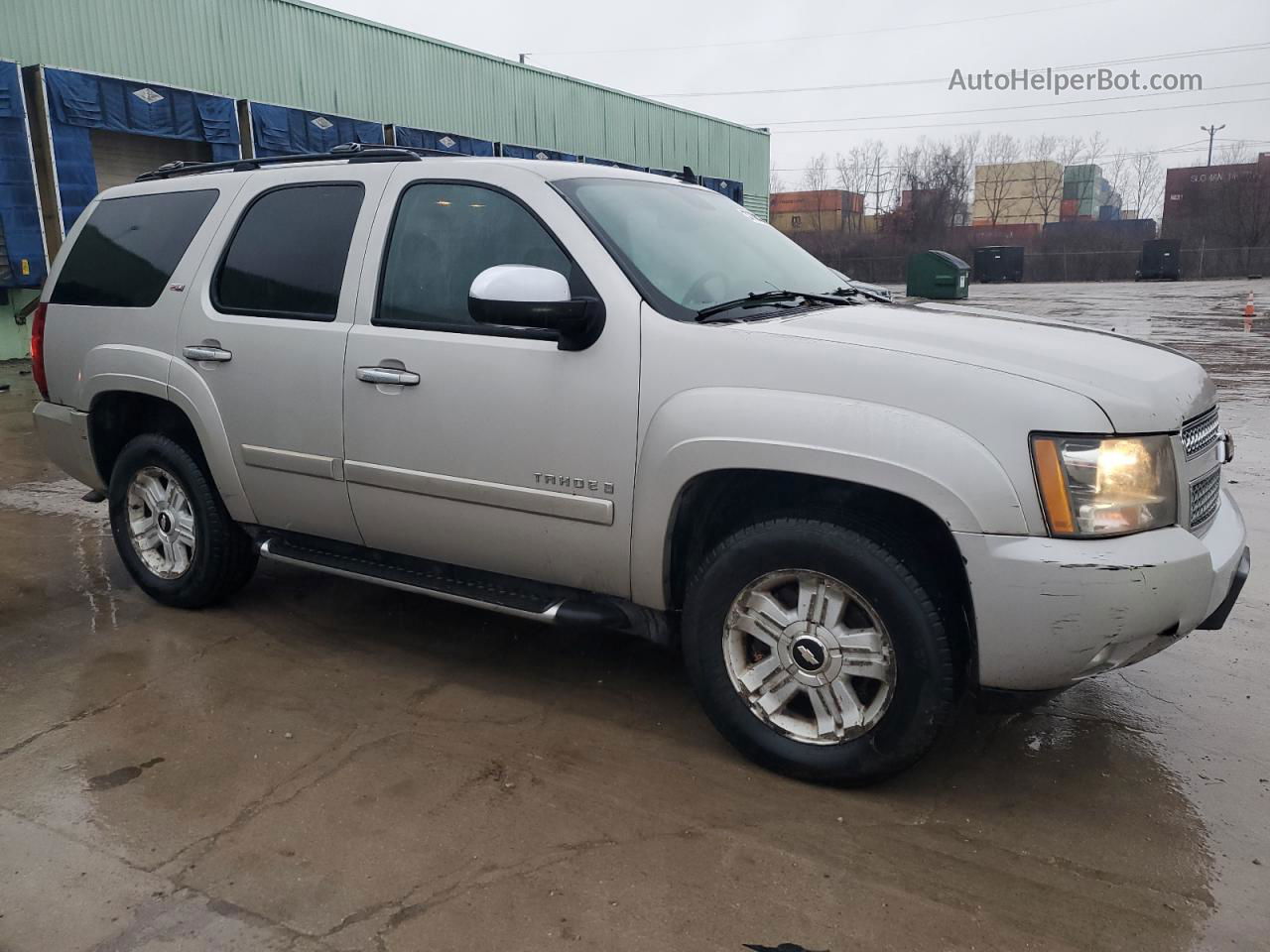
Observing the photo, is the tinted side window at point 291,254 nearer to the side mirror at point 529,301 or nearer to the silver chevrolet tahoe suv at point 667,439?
the silver chevrolet tahoe suv at point 667,439

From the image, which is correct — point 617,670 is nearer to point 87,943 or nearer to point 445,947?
point 445,947

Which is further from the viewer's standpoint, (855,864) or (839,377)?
(839,377)

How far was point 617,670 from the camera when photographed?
13.3 ft

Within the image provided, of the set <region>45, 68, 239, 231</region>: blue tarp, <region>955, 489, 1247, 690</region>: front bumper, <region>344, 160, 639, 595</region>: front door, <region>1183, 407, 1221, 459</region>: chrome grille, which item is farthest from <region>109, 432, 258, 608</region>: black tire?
<region>45, 68, 239, 231</region>: blue tarp

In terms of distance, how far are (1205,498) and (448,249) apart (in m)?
2.70

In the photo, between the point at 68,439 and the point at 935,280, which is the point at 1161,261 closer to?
the point at 935,280

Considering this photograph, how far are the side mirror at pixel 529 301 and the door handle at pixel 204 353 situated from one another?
1.53 metres

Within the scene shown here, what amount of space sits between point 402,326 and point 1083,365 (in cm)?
234

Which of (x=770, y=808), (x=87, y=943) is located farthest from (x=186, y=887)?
(x=770, y=808)

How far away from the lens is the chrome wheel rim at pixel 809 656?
2975mm

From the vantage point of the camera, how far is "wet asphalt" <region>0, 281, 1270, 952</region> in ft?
8.21

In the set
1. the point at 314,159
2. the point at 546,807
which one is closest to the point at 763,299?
the point at 546,807

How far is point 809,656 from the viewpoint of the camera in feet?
9.97

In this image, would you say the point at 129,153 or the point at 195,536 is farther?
the point at 129,153
